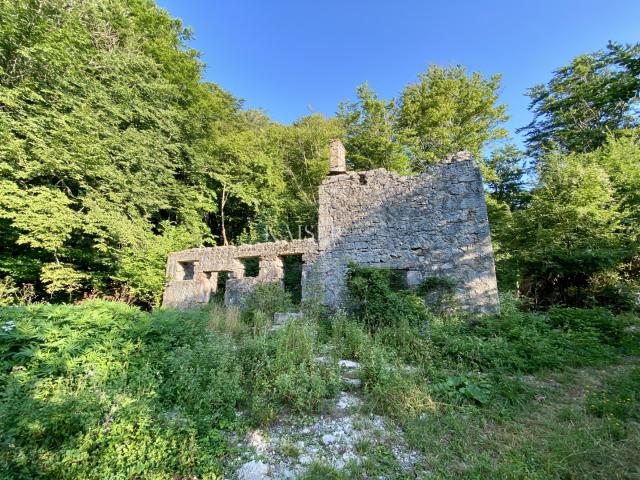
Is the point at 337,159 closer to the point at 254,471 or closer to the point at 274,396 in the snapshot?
the point at 274,396

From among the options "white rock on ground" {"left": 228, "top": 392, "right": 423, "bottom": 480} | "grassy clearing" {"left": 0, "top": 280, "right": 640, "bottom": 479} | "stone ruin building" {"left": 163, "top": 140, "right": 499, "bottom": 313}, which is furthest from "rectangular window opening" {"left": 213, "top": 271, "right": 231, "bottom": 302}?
"white rock on ground" {"left": 228, "top": 392, "right": 423, "bottom": 480}

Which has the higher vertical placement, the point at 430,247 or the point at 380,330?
the point at 430,247

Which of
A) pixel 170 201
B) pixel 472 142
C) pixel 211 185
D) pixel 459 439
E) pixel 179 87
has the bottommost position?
pixel 459 439

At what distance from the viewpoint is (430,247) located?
274 inches

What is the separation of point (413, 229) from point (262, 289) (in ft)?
14.5

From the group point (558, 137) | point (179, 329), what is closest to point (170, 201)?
point (179, 329)

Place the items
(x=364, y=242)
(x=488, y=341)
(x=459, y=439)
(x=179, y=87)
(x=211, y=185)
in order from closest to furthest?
(x=459, y=439), (x=488, y=341), (x=364, y=242), (x=179, y=87), (x=211, y=185)

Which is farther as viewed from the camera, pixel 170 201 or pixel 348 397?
pixel 170 201

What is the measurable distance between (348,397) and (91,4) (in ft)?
50.1

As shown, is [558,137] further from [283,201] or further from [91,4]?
[91,4]

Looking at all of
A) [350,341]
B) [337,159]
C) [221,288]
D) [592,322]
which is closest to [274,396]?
[350,341]

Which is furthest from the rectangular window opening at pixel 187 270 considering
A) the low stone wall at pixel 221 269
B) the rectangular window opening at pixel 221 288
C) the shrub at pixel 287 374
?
the shrub at pixel 287 374

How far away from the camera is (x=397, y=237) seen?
A: 7320mm

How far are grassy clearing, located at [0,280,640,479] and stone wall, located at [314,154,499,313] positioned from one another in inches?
72.8
